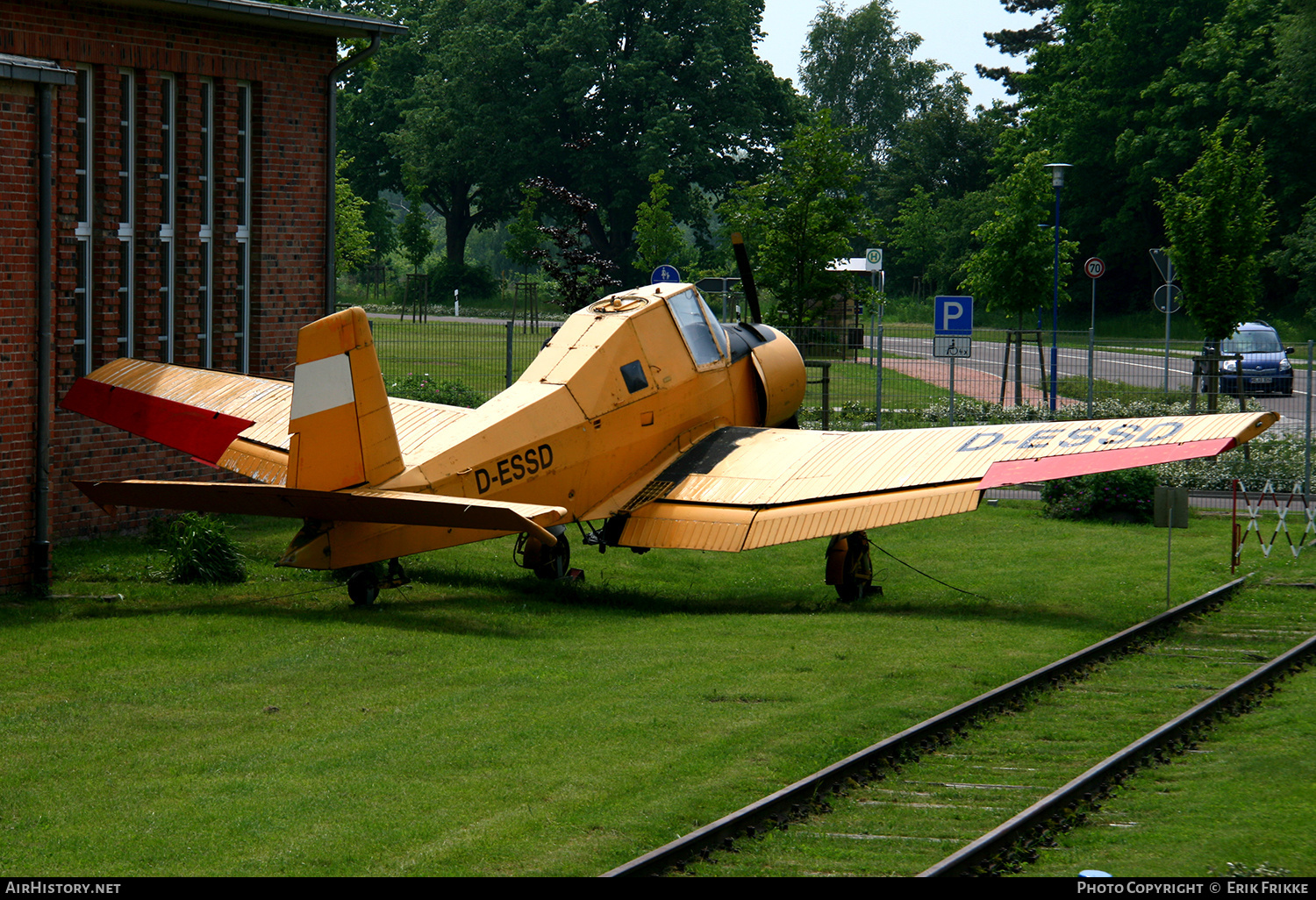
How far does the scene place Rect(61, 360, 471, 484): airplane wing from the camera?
12.8m

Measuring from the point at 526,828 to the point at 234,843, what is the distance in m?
1.41

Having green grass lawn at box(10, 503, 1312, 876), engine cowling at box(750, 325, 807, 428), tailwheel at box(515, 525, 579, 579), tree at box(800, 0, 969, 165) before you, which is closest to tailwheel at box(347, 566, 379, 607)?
green grass lawn at box(10, 503, 1312, 876)

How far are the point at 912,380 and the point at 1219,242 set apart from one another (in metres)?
9.11

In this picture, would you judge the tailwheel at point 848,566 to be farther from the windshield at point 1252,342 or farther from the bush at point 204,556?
the windshield at point 1252,342

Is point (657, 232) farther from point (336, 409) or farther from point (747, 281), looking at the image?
point (336, 409)

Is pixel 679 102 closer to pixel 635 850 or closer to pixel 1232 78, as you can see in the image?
pixel 1232 78

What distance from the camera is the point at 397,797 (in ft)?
22.3

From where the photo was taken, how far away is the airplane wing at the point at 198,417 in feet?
42.0

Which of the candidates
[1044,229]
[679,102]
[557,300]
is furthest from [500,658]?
[679,102]

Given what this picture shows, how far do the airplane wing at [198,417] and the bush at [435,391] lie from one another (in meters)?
9.02

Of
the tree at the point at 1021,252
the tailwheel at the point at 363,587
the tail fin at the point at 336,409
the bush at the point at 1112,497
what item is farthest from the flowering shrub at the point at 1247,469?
the tail fin at the point at 336,409

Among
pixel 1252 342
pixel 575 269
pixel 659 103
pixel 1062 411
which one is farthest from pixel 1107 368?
pixel 659 103

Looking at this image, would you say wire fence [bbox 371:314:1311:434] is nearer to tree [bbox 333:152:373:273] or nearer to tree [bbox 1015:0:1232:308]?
tree [bbox 333:152:373:273]

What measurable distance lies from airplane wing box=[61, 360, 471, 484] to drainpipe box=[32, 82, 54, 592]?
26.3 inches
